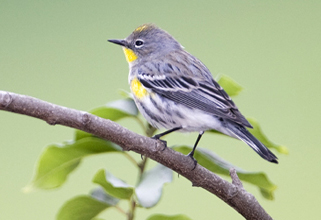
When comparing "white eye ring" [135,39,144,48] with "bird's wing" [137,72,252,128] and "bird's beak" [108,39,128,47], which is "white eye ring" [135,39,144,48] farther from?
"bird's wing" [137,72,252,128]

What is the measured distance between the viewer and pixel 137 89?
1792 millimetres

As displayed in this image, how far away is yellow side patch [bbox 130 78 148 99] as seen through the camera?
174 cm

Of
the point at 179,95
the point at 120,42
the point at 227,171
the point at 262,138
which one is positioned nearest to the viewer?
the point at 227,171

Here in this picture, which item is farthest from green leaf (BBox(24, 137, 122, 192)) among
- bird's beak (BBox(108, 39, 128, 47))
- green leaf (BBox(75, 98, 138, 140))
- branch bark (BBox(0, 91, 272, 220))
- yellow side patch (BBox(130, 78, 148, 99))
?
bird's beak (BBox(108, 39, 128, 47))

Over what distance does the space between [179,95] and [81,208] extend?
0.66 metres

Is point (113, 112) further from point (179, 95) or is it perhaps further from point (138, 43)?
point (138, 43)

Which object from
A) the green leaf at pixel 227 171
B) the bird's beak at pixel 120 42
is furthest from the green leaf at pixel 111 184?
the bird's beak at pixel 120 42

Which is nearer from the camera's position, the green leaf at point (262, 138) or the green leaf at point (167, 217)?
the green leaf at point (167, 217)

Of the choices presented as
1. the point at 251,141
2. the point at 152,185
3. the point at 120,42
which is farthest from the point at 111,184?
the point at 120,42

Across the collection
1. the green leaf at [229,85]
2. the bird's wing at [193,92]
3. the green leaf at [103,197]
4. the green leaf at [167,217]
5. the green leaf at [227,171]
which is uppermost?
the green leaf at [229,85]

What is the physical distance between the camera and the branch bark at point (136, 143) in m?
1.01

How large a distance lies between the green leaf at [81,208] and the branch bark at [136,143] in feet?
0.69

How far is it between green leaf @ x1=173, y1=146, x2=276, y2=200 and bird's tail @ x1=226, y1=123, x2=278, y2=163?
7 cm

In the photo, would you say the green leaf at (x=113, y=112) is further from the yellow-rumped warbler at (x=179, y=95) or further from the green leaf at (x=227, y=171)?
the green leaf at (x=227, y=171)
